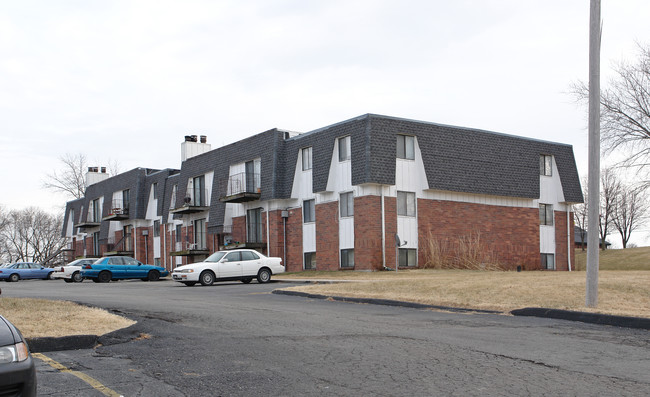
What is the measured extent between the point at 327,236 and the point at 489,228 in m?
9.11

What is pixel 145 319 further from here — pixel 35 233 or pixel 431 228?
pixel 35 233

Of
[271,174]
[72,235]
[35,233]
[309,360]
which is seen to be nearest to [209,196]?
[271,174]

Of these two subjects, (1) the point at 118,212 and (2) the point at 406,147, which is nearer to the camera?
(2) the point at 406,147

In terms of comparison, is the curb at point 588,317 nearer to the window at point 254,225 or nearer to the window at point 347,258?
the window at point 347,258

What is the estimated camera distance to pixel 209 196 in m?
44.8

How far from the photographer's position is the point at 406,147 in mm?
33781

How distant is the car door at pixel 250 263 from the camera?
90.6 ft

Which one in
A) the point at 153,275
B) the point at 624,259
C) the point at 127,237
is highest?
the point at 127,237

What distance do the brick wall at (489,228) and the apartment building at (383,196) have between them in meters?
0.06

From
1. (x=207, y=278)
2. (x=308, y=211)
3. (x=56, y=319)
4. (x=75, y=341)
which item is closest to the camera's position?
(x=75, y=341)

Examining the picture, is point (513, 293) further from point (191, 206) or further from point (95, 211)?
point (95, 211)

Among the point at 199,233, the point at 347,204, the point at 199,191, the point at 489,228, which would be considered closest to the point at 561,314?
the point at 347,204

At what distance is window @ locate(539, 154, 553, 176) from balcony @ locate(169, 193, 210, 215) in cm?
2069

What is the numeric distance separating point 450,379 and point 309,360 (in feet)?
6.15
